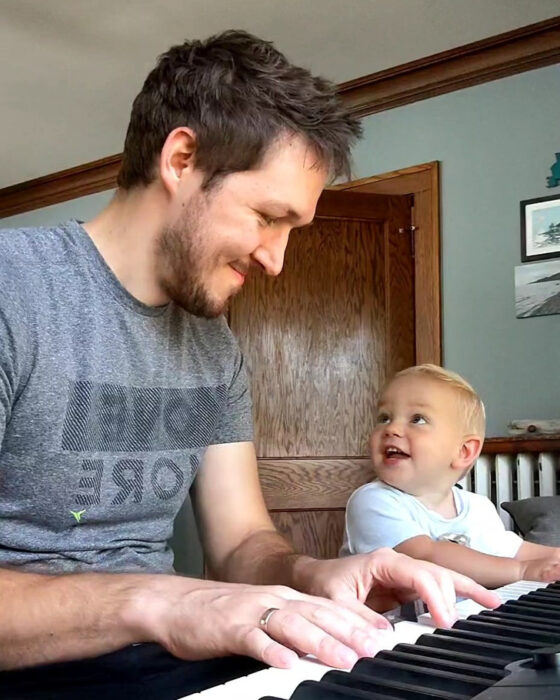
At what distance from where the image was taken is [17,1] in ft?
9.86

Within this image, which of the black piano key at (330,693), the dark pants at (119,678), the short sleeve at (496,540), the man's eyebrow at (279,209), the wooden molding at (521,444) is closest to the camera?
the black piano key at (330,693)

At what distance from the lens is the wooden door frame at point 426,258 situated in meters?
3.42

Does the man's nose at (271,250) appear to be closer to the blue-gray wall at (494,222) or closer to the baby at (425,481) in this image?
the baby at (425,481)

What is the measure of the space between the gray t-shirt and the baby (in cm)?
42

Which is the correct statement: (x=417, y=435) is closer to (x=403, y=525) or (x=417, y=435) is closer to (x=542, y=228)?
(x=403, y=525)

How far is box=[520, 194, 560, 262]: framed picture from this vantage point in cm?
311

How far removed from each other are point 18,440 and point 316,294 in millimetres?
2438

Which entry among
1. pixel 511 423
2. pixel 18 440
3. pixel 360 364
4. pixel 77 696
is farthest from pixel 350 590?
pixel 360 364

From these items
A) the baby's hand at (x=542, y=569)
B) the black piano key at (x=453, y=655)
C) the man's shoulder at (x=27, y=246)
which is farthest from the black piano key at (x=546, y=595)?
the man's shoulder at (x=27, y=246)

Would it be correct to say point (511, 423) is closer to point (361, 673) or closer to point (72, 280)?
point (72, 280)

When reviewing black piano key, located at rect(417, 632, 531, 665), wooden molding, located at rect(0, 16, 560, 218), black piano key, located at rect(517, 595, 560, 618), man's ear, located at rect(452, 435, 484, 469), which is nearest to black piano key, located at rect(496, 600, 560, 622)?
black piano key, located at rect(517, 595, 560, 618)

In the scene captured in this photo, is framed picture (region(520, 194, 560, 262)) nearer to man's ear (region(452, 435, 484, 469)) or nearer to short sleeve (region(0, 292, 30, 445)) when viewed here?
man's ear (region(452, 435, 484, 469))

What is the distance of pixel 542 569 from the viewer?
1.23 meters

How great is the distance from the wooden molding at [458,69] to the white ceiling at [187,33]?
1.4 inches
